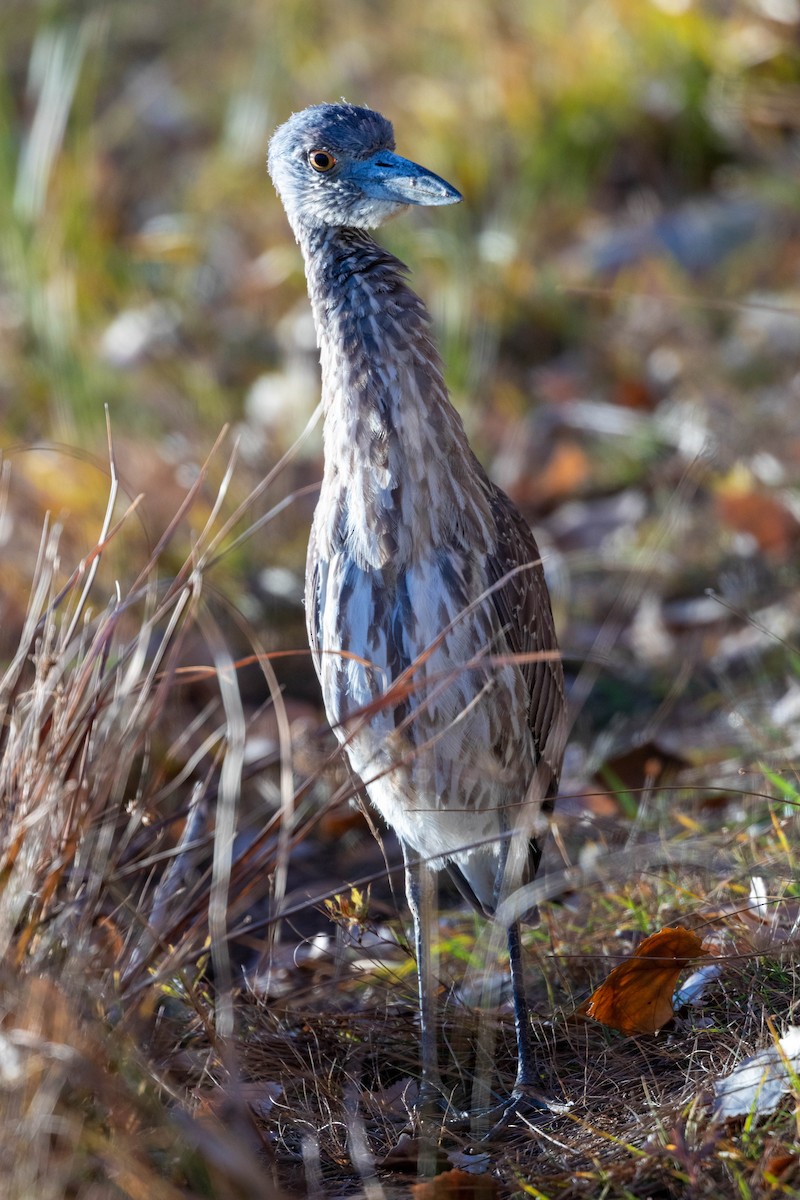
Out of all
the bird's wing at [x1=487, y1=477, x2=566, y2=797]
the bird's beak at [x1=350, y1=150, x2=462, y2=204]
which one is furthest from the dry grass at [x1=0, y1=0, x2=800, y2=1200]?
the bird's beak at [x1=350, y1=150, x2=462, y2=204]

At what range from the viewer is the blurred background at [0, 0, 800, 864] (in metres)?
4.88

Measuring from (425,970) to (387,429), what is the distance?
1224mm

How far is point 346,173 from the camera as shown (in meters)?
3.15

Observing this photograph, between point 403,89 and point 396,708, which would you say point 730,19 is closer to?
point 403,89

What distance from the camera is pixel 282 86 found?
8781 mm

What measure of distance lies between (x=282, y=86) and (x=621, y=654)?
18.1ft

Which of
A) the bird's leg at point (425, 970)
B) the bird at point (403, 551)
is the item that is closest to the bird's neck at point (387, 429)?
the bird at point (403, 551)

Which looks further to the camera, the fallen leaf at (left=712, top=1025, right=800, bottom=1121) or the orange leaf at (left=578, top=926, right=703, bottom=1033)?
the orange leaf at (left=578, top=926, right=703, bottom=1033)

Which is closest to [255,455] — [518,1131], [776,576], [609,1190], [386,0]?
[776,576]

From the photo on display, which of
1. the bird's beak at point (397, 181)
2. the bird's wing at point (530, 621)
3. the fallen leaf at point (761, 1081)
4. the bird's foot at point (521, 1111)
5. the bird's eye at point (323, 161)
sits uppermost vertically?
the bird's eye at point (323, 161)

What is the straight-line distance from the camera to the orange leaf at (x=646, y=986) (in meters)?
2.73

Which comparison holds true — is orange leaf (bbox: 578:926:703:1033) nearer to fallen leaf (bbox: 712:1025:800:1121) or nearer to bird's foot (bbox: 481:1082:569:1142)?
bird's foot (bbox: 481:1082:569:1142)

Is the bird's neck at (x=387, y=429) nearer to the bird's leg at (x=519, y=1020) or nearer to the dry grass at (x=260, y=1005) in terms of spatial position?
the dry grass at (x=260, y=1005)

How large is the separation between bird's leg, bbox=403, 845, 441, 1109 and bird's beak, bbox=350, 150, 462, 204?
1478 millimetres
